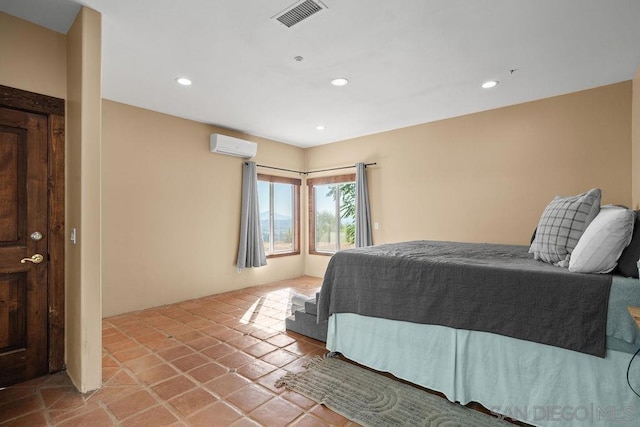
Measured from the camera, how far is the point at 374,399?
201 cm

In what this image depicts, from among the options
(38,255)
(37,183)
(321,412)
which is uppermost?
(37,183)

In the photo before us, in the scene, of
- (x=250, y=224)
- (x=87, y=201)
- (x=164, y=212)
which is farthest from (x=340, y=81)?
(x=164, y=212)

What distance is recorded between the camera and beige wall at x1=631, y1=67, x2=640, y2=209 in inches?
111

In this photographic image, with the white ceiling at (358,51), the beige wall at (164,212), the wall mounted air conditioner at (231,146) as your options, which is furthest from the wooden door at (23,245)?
the wall mounted air conditioner at (231,146)

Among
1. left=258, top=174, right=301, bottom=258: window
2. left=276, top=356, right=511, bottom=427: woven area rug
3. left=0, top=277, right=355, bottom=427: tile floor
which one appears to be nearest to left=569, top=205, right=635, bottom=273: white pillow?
left=276, top=356, right=511, bottom=427: woven area rug

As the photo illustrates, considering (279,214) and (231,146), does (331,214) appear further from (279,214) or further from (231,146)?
(231,146)

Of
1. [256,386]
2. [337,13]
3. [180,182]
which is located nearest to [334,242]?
[180,182]

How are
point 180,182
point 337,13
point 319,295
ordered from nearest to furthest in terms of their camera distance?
point 337,13, point 319,295, point 180,182

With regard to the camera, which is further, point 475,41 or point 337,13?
point 475,41

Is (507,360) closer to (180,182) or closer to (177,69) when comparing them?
(177,69)

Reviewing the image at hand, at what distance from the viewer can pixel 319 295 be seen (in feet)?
8.95

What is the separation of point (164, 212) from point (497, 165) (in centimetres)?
435

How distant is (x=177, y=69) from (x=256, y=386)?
9.14ft

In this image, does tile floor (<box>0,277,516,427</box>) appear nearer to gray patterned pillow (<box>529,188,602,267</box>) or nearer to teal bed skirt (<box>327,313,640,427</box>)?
teal bed skirt (<box>327,313,640,427</box>)
